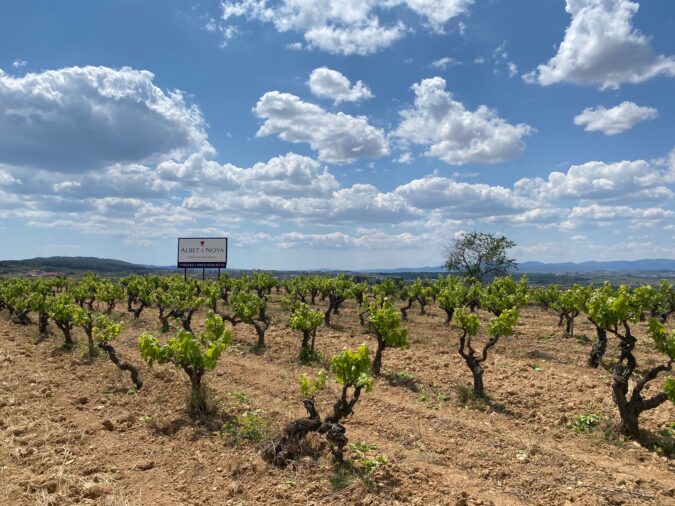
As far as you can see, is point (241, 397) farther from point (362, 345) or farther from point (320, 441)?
point (362, 345)

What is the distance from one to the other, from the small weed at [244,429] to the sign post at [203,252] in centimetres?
3723

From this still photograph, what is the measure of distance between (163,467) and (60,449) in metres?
2.29

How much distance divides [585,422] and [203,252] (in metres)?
41.4

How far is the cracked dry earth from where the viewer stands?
25.7ft

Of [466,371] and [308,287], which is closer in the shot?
[466,371]

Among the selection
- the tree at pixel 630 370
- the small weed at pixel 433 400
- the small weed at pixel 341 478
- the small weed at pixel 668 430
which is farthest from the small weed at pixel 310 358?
the small weed at pixel 668 430

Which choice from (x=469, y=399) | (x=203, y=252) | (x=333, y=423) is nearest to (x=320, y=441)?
(x=333, y=423)

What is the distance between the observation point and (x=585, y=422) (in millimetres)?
11047

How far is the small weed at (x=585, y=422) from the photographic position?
35.3ft

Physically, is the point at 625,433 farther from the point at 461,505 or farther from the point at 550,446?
the point at 461,505

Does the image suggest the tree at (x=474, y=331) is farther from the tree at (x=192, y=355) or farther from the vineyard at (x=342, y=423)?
the tree at (x=192, y=355)

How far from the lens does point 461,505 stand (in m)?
7.35

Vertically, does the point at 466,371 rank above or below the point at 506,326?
below

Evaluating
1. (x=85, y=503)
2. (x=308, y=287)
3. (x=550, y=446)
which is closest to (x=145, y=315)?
(x=308, y=287)
